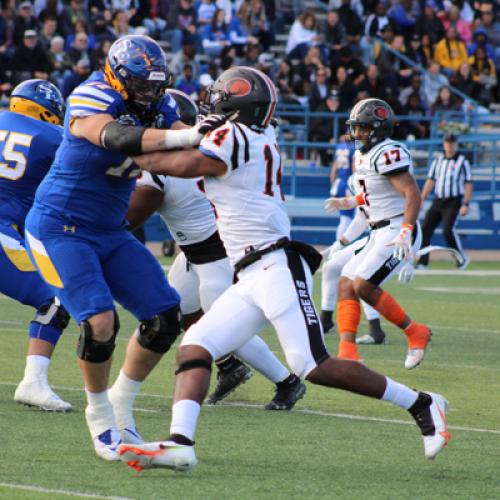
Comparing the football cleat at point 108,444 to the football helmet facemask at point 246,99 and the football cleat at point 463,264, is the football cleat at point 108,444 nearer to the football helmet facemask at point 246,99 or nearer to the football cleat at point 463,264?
the football helmet facemask at point 246,99

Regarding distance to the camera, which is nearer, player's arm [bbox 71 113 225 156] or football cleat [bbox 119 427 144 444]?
player's arm [bbox 71 113 225 156]

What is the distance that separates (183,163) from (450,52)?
65.6ft

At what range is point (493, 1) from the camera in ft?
86.2

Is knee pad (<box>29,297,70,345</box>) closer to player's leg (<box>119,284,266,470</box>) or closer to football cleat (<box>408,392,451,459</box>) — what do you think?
player's leg (<box>119,284,266,470</box>)

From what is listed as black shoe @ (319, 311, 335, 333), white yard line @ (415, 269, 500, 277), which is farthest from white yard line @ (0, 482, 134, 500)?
white yard line @ (415, 269, 500, 277)

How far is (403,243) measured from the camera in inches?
344

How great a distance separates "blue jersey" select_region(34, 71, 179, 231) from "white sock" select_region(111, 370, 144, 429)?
0.73 meters

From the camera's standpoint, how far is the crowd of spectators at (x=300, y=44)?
2052 cm

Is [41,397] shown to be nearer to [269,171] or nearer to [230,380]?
[230,380]

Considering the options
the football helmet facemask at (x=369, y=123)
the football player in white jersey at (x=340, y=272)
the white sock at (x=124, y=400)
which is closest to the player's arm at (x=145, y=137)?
the white sock at (x=124, y=400)

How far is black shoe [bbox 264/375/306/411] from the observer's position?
703cm

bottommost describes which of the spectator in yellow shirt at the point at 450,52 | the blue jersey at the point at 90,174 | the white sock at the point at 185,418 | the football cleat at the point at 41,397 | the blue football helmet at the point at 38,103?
the spectator in yellow shirt at the point at 450,52

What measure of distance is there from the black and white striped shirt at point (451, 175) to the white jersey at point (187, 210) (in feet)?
36.0

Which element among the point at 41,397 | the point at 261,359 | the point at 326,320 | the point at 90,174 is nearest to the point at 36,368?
the point at 41,397
